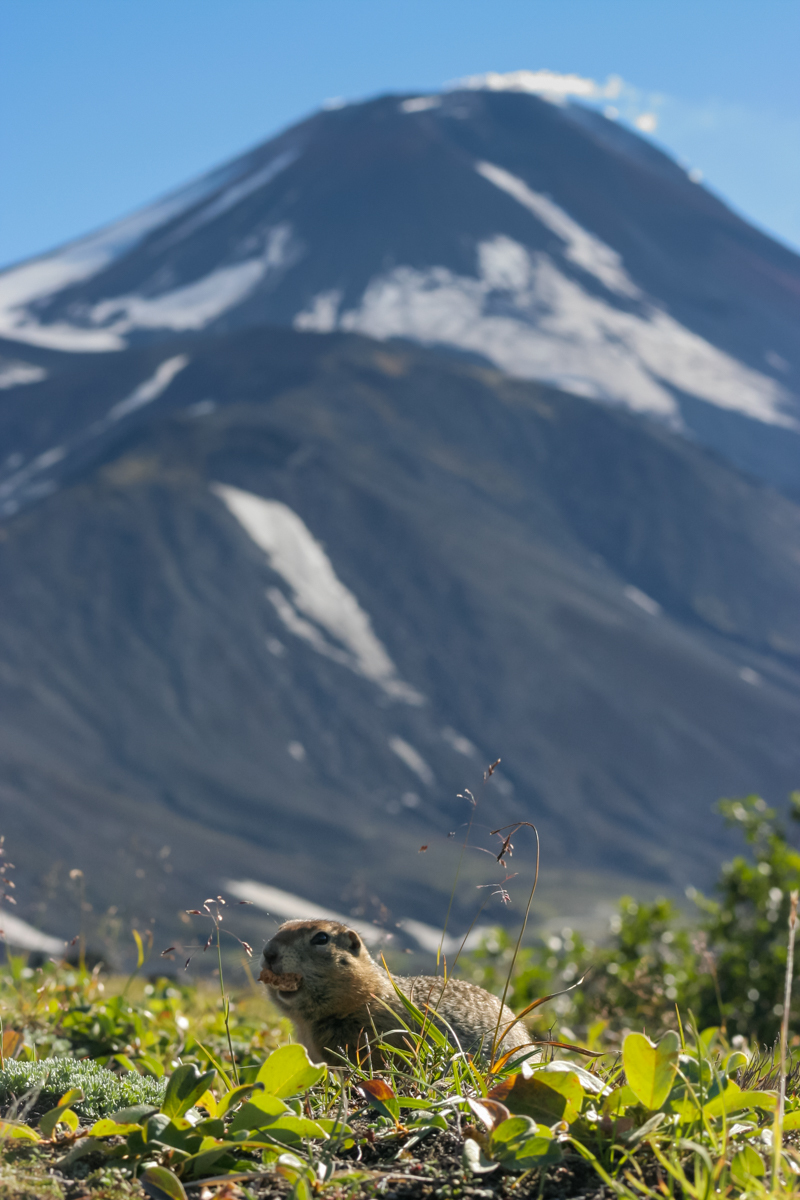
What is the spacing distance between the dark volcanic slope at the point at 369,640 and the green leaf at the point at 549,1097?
3453cm

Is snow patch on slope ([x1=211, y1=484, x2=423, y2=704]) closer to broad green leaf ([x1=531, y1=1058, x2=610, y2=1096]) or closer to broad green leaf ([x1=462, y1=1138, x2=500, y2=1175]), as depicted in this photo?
broad green leaf ([x1=531, y1=1058, x2=610, y2=1096])

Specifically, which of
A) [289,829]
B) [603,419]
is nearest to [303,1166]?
[289,829]

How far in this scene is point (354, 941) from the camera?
11.8 feet

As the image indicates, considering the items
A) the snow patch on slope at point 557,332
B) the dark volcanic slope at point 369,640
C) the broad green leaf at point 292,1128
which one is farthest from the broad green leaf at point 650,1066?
the snow patch on slope at point 557,332

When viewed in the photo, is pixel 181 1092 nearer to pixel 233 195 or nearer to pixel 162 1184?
pixel 162 1184

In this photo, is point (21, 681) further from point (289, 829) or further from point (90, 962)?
point (90, 962)

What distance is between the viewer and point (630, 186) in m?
179

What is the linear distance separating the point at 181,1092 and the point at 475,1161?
0.67 m

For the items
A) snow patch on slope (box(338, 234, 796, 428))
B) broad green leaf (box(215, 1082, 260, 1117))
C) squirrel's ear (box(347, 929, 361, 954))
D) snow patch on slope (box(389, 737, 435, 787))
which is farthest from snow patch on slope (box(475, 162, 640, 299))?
broad green leaf (box(215, 1082, 260, 1117))

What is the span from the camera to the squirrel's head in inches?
138

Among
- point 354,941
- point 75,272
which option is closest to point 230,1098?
point 354,941

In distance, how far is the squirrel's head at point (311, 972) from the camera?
3.51 m

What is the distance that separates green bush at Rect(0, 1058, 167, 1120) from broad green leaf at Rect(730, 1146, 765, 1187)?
4.36 ft

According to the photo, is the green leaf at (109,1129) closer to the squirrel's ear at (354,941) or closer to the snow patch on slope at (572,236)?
the squirrel's ear at (354,941)
